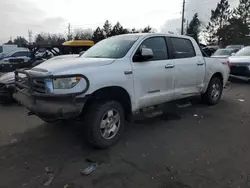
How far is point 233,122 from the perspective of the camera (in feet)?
17.9

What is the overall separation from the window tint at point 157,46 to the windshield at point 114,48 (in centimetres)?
23

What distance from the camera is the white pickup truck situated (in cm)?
355

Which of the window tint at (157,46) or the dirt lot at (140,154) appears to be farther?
the window tint at (157,46)

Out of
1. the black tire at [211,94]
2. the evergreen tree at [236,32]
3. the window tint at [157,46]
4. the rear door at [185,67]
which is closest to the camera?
the window tint at [157,46]

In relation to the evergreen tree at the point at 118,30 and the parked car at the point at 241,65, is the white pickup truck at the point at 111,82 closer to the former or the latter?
the parked car at the point at 241,65

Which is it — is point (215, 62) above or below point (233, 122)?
above

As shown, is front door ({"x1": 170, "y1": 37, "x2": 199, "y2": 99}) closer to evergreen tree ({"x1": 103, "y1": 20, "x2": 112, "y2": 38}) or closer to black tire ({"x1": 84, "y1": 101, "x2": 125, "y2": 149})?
black tire ({"x1": 84, "y1": 101, "x2": 125, "y2": 149})

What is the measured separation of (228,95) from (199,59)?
309 cm

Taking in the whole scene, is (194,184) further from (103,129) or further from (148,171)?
(103,129)

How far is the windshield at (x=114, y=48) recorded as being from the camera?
4.48 meters

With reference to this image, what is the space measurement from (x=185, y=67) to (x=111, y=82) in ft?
7.11

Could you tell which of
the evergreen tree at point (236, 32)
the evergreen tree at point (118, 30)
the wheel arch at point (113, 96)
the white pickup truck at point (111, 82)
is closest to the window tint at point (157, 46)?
the white pickup truck at point (111, 82)

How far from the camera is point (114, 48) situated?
471 centimetres

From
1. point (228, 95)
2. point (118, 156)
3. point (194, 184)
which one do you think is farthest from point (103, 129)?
point (228, 95)
